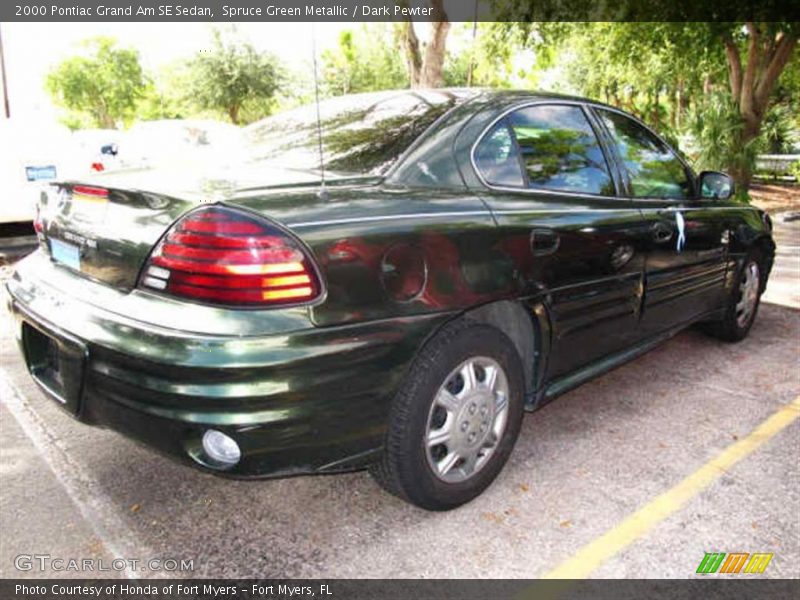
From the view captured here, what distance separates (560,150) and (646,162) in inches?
32.5

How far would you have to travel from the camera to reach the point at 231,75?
103 ft

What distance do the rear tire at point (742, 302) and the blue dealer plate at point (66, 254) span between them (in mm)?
3848

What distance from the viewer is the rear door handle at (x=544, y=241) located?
2562 millimetres

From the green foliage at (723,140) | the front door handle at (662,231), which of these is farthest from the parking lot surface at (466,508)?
the green foliage at (723,140)

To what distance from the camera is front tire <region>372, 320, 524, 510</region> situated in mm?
2197

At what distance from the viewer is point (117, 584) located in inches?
81.7

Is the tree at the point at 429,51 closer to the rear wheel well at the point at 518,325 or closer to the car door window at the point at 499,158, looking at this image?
the car door window at the point at 499,158

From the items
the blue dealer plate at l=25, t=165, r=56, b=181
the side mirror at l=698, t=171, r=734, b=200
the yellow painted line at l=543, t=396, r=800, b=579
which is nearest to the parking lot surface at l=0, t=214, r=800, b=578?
the yellow painted line at l=543, t=396, r=800, b=579

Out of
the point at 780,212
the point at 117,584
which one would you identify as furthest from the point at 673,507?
the point at 780,212

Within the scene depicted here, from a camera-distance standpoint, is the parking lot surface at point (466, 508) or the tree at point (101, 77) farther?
the tree at point (101, 77)

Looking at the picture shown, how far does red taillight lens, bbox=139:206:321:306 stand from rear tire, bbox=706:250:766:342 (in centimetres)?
343

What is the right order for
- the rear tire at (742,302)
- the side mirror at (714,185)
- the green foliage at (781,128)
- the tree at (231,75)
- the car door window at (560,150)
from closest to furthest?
the car door window at (560,150) → the side mirror at (714,185) → the rear tire at (742,302) → the green foliage at (781,128) → the tree at (231,75)

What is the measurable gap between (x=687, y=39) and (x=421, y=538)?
13559 millimetres

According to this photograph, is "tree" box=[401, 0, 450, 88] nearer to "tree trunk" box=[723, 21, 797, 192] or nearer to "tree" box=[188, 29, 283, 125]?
"tree trunk" box=[723, 21, 797, 192]
